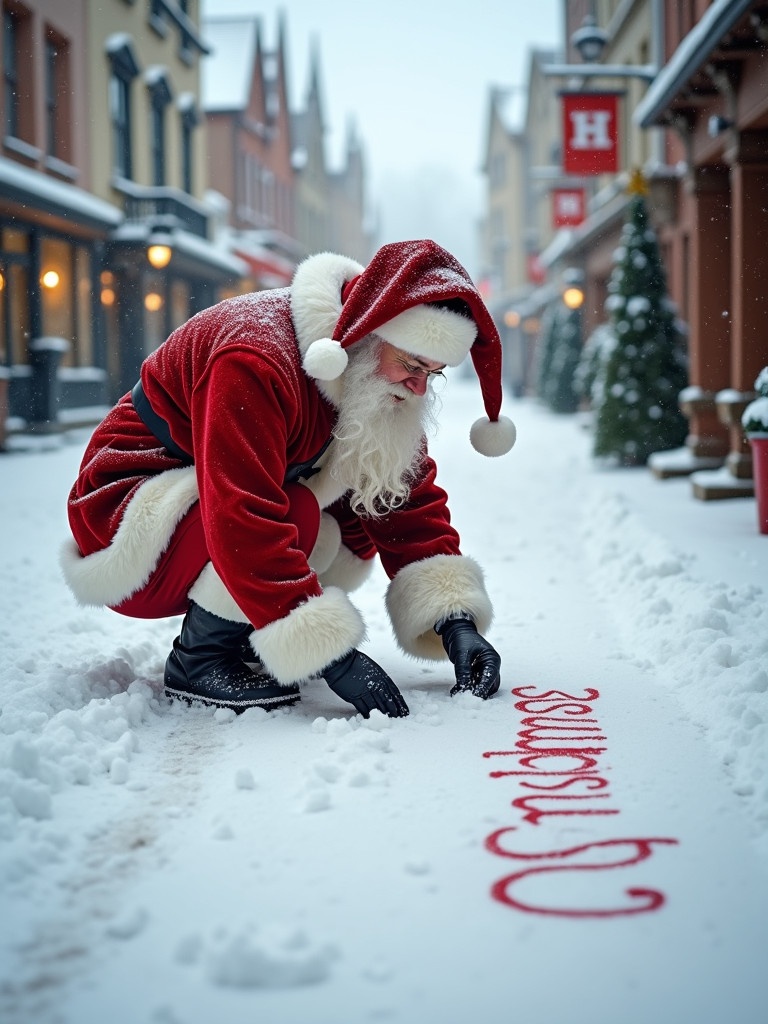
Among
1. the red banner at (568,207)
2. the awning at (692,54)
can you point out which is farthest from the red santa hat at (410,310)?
the red banner at (568,207)

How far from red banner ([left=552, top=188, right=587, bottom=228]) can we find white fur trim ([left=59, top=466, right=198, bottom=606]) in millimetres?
19432

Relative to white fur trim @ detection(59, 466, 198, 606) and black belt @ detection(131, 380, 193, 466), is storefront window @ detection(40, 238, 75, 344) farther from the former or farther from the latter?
white fur trim @ detection(59, 466, 198, 606)

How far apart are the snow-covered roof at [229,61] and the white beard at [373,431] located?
2534cm

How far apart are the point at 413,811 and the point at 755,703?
3.92 ft

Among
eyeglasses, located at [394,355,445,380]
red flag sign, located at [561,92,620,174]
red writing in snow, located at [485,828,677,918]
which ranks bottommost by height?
red writing in snow, located at [485,828,677,918]

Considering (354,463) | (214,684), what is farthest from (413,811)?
(354,463)

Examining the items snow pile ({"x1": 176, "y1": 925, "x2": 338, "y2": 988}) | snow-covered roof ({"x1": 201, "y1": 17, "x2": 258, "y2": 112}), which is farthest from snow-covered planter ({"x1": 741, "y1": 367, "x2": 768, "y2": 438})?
snow-covered roof ({"x1": 201, "y1": 17, "x2": 258, "y2": 112})

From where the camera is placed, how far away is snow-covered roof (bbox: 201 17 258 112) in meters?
26.9

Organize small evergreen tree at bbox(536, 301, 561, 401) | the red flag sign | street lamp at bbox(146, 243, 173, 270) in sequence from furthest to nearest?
small evergreen tree at bbox(536, 301, 561, 401)
street lamp at bbox(146, 243, 173, 270)
the red flag sign

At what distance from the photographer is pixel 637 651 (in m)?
4.28

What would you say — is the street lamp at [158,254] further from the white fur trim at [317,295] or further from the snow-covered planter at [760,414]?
the white fur trim at [317,295]

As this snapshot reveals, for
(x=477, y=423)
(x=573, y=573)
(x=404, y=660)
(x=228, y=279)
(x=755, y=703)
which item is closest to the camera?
(x=755, y=703)

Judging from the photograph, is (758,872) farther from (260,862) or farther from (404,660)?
(404,660)

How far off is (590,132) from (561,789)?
13286mm
